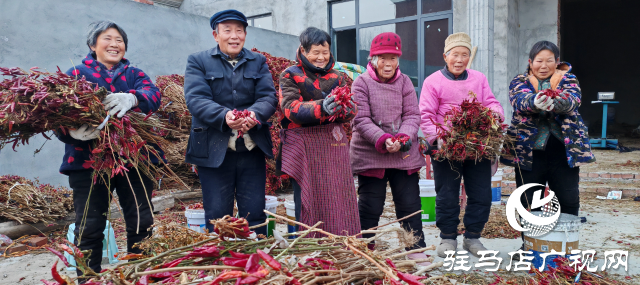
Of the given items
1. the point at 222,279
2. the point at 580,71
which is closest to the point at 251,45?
the point at 222,279

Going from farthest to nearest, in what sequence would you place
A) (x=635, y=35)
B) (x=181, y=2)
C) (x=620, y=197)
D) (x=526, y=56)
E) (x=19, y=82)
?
(x=635, y=35)
(x=181, y=2)
(x=526, y=56)
(x=620, y=197)
(x=19, y=82)

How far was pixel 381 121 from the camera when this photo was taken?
2.93 metres

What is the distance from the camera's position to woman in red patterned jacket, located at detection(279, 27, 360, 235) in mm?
2641

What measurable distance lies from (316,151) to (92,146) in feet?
4.42

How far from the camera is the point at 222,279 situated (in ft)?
3.34

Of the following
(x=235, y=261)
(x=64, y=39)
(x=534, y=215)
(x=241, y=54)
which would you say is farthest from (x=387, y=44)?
(x=64, y=39)

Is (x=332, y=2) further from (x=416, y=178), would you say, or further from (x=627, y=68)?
(x=627, y=68)

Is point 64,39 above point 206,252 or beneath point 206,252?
above

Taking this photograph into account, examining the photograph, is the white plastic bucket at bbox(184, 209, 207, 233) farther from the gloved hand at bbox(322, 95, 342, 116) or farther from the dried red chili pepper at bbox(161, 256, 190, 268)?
the dried red chili pepper at bbox(161, 256, 190, 268)

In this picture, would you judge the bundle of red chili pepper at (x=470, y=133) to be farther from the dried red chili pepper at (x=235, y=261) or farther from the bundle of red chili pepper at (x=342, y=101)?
the dried red chili pepper at (x=235, y=261)

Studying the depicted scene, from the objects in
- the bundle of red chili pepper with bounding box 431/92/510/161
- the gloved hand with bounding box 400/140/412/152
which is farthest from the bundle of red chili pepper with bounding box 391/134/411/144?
Answer: the bundle of red chili pepper with bounding box 431/92/510/161

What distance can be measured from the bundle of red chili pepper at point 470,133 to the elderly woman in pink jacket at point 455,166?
6.9 inches

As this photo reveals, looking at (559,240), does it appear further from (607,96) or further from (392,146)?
(607,96)

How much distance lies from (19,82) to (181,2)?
11.4 m
